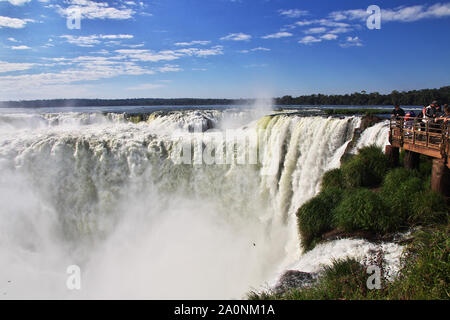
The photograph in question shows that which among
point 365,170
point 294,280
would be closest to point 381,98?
point 365,170

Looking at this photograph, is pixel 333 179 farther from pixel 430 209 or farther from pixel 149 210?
pixel 149 210

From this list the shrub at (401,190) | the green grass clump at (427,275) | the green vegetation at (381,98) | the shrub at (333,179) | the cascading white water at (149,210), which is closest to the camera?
the green grass clump at (427,275)

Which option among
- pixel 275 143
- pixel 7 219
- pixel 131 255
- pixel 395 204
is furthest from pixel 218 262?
pixel 7 219

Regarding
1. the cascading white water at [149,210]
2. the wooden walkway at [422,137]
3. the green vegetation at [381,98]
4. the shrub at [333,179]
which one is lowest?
the cascading white water at [149,210]

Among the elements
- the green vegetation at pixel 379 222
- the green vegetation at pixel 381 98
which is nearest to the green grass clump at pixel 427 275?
the green vegetation at pixel 379 222

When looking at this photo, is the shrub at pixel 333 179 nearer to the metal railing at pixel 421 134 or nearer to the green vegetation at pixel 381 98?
the metal railing at pixel 421 134

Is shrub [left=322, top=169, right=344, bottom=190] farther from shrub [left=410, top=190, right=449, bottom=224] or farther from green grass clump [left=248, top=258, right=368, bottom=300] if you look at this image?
green grass clump [left=248, top=258, right=368, bottom=300]

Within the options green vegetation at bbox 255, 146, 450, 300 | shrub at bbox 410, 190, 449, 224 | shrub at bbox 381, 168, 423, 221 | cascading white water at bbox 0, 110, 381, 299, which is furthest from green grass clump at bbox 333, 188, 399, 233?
cascading white water at bbox 0, 110, 381, 299
